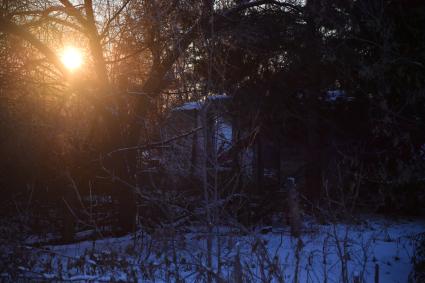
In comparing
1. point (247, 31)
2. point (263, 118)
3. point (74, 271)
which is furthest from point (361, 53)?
point (74, 271)

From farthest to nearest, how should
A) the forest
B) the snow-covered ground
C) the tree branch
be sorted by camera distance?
the tree branch
the forest
the snow-covered ground

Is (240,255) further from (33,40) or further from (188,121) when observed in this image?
(33,40)

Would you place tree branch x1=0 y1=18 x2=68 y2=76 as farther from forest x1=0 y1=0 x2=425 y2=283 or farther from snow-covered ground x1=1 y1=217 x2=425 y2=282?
snow-covered ground x1=1 y1=217 x2=425 y2=282

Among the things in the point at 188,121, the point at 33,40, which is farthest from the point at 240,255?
the point at 33,40

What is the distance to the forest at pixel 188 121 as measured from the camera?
283 inches

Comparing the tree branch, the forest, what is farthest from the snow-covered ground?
the tree branch

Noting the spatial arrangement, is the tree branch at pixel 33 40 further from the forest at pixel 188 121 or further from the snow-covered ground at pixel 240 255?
the snow-covered ground at pixel 240 255

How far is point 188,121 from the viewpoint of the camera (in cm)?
877

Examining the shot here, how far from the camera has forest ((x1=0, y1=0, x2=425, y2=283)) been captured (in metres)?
7.18

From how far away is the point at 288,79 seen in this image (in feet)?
38.1

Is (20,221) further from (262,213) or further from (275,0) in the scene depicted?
(275,0)

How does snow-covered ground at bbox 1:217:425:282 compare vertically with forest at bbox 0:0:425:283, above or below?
below

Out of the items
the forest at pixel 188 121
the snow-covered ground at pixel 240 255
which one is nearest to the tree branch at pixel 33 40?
the forest at pixel 188 121

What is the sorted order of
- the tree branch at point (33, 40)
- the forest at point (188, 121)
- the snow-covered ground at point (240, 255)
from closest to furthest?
the snow-covered ground at point (240, 255), the forest at point (188, 121), the tree branch at point (33, 40)
